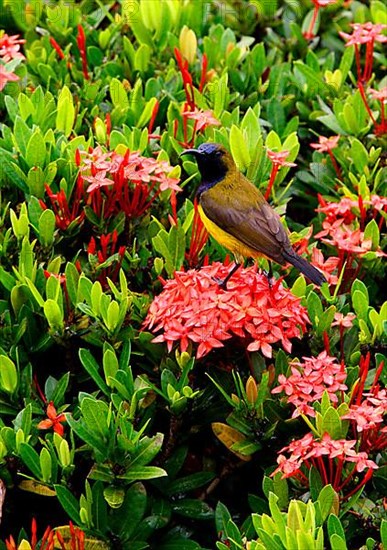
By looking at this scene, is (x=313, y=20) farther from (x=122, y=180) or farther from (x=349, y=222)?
(x=122, y=180)

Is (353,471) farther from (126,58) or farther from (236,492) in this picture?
(126,58)

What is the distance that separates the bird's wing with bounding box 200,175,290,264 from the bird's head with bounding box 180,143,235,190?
0.04 meters

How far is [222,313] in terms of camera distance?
3.29 meters

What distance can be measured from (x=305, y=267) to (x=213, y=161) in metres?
0.58

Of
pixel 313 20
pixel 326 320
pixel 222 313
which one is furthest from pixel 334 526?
pixel 313 20

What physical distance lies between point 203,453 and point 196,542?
0.36m

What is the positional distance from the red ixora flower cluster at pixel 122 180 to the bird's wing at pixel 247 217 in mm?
163

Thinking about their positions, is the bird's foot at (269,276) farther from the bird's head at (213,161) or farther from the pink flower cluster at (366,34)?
the pink flower cluster at (366,34)

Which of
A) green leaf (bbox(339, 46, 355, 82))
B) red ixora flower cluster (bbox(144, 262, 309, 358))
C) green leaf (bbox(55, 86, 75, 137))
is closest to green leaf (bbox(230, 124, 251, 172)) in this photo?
green leaf (bbox(55, 86, 75, 137))

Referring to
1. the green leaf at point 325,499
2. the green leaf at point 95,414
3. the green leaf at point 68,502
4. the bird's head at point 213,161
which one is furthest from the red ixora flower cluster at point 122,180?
the green leaf at point 325,499

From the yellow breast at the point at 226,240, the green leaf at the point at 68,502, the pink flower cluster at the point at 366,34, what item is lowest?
the green leaf at the point at 68,502

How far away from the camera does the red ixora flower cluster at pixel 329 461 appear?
3.01 meters

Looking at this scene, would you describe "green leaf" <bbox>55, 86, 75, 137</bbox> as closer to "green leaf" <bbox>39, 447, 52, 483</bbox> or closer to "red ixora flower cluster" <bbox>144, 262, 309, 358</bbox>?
"red ixora flower cluster" <bbox>144, 262, 309, 358</bbox>

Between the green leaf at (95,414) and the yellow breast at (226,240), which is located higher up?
the yellow breast at (226,240)
